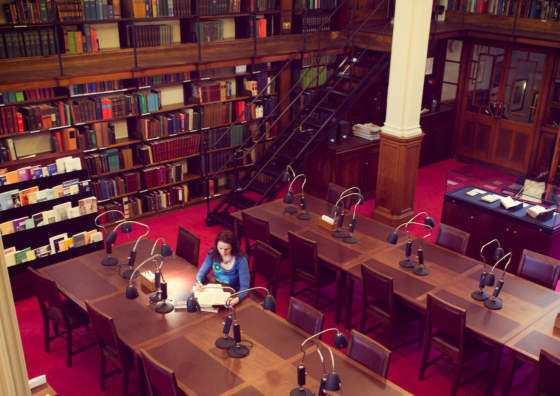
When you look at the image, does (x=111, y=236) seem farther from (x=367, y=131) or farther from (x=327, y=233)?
(x=367, y=131)

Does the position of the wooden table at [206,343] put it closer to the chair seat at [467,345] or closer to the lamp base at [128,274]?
the lamp base at [128,274]

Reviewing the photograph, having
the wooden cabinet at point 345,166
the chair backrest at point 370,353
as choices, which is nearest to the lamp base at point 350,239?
the chair backrest at point 370,353

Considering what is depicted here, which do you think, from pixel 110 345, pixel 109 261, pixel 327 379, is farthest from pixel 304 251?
pixel 327 379

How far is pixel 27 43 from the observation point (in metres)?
6.52

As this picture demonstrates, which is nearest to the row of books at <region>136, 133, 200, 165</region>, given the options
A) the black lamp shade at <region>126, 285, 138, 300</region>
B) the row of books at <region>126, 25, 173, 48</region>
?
the row of books at <region>126, 25, 173, 48</region>

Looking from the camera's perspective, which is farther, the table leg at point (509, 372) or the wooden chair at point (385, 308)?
the wooden chair at point (385, 308)

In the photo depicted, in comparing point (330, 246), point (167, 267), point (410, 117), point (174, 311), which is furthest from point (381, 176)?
point (174, 311)

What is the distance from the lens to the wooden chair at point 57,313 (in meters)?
4.86

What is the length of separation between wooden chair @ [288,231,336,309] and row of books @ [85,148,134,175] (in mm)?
3010

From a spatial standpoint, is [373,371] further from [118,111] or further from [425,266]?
[118,111]

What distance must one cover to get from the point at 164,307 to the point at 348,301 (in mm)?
1882

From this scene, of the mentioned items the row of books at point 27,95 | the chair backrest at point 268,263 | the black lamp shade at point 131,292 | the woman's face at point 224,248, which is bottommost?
the chair backrest at point 268,263

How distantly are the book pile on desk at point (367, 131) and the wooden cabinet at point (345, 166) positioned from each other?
86 millimetres

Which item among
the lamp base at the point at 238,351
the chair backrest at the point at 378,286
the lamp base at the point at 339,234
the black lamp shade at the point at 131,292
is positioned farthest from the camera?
the lamp base at the point at 339,234
